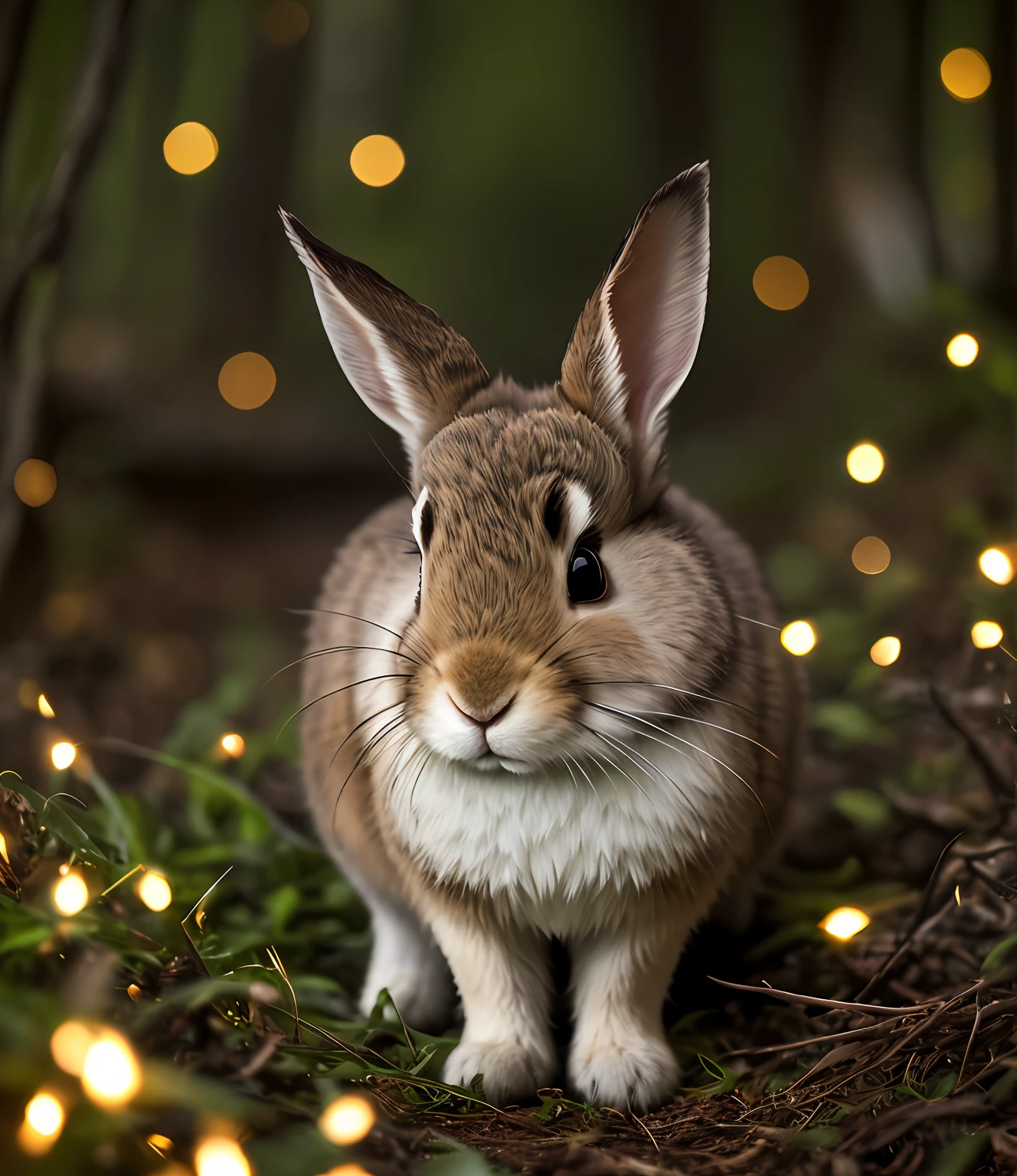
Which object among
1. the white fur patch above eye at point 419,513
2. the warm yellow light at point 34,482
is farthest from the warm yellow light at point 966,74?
the warm yellow light at point 34,482

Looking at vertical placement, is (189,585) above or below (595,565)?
below

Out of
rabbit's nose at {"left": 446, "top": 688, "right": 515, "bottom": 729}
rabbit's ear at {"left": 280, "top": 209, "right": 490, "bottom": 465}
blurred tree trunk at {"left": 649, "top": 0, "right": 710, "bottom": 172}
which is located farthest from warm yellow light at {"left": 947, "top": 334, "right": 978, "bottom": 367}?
blurred tree trunk at {"left": 649, "top": 0, "right": 710, "bottom": 172}

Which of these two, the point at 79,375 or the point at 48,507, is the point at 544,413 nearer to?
the point at 48,507

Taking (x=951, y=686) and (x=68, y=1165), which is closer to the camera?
(x=68, y=1165)

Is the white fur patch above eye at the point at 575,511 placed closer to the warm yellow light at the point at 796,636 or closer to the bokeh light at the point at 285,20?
the warm yellow light at the point at 796,636

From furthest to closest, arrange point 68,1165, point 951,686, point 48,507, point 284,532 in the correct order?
point 284,532
point 48,507
point 951,686
point 68,1165

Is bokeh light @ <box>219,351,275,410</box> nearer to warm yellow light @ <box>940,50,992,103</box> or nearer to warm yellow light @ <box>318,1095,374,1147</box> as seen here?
warm yellow light @ <box>940,50,992,103</box>

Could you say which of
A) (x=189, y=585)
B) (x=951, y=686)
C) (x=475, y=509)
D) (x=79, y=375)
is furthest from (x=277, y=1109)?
(x=79, y=375)
